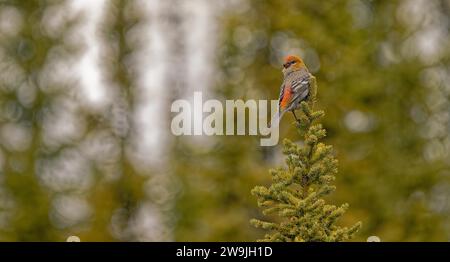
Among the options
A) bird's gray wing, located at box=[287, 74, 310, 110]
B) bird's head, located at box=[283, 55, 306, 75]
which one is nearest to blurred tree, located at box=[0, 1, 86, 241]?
bird's head, located at box=[283, 55, 306, 75]

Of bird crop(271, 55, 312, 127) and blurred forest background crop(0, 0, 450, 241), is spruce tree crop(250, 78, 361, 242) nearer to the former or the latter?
bird crop(271, 55, 312, 127)

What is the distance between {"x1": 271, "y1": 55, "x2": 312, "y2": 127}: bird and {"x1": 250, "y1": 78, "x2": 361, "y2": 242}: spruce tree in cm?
72

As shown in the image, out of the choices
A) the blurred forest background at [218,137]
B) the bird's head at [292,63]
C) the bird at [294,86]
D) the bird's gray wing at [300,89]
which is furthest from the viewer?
the blurred forest background at [218,137]

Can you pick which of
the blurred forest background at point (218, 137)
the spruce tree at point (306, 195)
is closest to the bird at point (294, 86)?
the spruce tree at point (306, 195)

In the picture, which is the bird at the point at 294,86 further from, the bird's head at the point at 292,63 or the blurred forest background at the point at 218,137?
the blurred forest background at the point at 218,137

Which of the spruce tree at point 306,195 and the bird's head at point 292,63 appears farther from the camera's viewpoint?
the bird's head at point 292,63

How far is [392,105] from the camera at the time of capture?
22047 mm

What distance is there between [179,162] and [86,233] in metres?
2.75

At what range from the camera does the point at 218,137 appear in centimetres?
2208

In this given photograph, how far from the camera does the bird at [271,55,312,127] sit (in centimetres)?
765

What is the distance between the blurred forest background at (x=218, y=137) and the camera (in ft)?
68.0

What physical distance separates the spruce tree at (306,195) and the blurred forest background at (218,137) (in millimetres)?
13340

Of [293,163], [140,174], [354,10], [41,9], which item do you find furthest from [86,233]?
[293,163]

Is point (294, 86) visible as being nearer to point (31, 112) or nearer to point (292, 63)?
point (292, 63)
